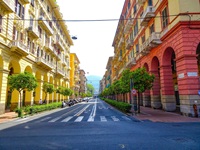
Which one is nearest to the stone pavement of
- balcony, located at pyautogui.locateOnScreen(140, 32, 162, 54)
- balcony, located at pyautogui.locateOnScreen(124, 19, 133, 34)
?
balcony, located at pyautogui.locateOnScreen(140, 32, 162, 54)

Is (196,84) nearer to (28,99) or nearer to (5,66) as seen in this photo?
(5,66)

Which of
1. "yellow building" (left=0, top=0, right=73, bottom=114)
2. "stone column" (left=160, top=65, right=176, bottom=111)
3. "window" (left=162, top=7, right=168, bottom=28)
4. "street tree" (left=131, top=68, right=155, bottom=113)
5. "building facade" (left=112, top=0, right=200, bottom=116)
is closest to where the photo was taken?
"building facade" (left=112, top=0, right=200, bottom=116)

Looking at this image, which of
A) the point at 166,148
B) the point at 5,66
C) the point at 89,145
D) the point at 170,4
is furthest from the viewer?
the point at 5,66

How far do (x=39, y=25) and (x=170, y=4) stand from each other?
2367 cm

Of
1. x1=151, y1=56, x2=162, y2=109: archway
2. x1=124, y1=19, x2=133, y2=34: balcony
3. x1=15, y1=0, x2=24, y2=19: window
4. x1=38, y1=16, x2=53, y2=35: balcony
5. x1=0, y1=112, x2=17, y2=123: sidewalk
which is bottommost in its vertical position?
x1=0, y1=112, x2=17, y2=123: sidewalk

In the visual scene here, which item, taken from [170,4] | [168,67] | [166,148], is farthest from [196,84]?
[166,148]

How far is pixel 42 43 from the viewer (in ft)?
104

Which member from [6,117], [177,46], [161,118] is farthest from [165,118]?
[6,117]

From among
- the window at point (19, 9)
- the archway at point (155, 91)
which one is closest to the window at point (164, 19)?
the archway at point (155, 91)

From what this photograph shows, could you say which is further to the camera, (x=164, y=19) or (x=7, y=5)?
(x=164, y=19)

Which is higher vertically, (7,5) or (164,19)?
(7,5)

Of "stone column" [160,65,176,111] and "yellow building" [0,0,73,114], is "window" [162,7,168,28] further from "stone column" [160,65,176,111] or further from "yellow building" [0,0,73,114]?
"yellow building" [0,0,73,114]

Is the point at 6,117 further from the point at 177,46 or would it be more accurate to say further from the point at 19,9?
the point at 177,46

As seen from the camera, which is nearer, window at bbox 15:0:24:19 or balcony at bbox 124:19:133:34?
window at bbox 15:0:24:19
